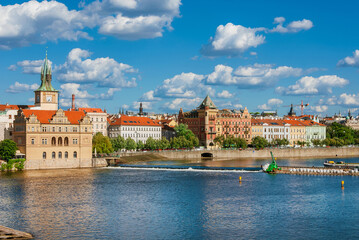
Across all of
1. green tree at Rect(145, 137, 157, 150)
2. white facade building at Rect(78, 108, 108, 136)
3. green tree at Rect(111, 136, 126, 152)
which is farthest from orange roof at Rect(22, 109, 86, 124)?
white facade building at Rect(78, 108, 108, 136)

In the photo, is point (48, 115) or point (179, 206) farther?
point (48, 115)

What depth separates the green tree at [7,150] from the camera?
95.4 metres

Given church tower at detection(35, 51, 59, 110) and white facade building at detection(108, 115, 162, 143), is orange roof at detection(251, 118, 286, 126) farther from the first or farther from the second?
church tower at detection(35, 51, 59, 110)

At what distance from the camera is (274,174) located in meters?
91.9

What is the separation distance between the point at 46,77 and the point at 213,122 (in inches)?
2630

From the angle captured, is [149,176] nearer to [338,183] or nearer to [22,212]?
[338,183]

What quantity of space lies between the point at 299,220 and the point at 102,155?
69.2 meters

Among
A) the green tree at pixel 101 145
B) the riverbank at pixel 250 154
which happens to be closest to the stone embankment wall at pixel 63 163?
the green tree at pixel 101 145

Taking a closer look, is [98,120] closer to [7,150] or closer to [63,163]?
[63,163]

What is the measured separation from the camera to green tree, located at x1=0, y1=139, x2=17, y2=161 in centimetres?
9544

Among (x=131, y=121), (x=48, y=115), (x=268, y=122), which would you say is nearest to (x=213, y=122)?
(x=268, y=122)

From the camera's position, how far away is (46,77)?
125062 millimetres

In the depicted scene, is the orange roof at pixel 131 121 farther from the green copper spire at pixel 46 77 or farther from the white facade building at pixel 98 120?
the green copper spire at pixel 46 77

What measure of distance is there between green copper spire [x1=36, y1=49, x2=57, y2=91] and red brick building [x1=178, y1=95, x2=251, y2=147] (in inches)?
2433
